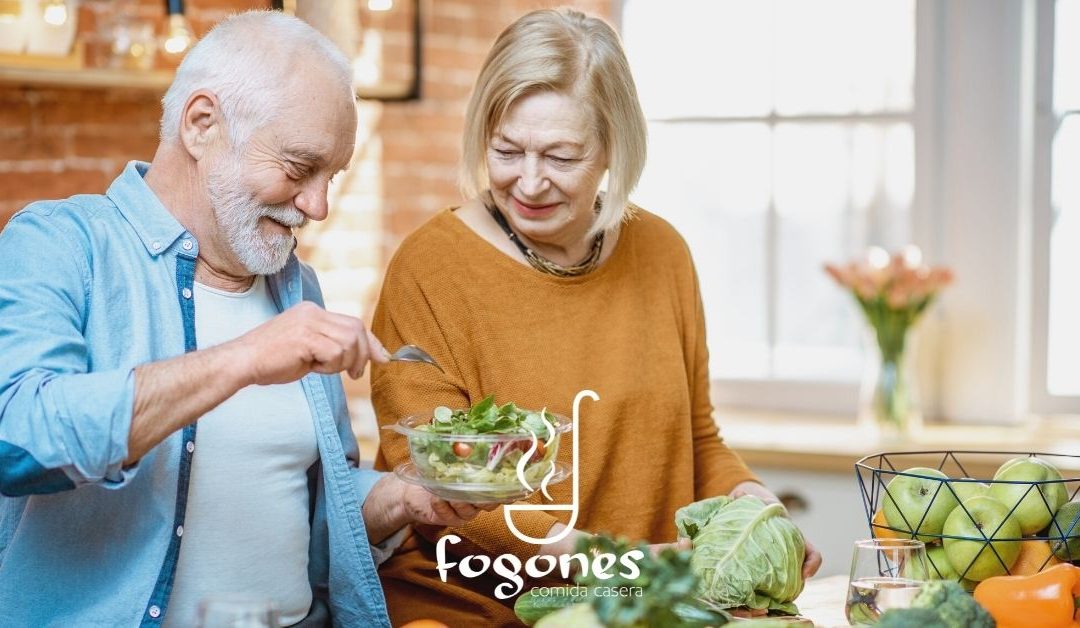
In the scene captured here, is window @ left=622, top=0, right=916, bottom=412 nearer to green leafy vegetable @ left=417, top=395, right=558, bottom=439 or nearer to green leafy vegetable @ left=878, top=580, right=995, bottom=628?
green leafy vegetable @ left=417, top=395, right=558, bottom=439

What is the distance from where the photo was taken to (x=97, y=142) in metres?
3.07

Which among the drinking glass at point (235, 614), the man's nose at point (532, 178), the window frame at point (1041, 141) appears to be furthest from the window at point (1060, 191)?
the drinking glass at point (235, 614)

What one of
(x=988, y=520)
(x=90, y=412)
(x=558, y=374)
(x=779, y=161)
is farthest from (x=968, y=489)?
(x=779, y=161)

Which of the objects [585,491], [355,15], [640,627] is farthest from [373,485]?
[355,15]

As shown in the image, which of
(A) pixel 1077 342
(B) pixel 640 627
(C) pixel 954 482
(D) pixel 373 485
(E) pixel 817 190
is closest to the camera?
(B) pixel 640 627

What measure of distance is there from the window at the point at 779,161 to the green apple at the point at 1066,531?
218 centimetres

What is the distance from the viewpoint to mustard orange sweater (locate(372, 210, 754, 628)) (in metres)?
2.09

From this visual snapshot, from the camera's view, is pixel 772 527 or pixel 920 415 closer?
pixel 772 527

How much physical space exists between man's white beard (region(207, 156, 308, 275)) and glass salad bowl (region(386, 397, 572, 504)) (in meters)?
0.32

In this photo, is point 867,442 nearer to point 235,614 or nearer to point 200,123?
point 200,123

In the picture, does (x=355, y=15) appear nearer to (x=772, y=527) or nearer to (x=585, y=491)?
(x=585, y=491)

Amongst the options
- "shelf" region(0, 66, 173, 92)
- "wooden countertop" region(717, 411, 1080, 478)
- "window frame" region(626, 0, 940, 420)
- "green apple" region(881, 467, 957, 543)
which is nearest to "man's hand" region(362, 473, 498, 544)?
"green apple" region(881, 467, 957, 543)

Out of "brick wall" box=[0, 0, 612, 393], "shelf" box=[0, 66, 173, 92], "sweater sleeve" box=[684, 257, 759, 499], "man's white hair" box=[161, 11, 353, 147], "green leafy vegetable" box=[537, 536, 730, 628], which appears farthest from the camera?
"brick wall" box=[0, 0, 612, 393]

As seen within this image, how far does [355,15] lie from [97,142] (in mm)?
873
